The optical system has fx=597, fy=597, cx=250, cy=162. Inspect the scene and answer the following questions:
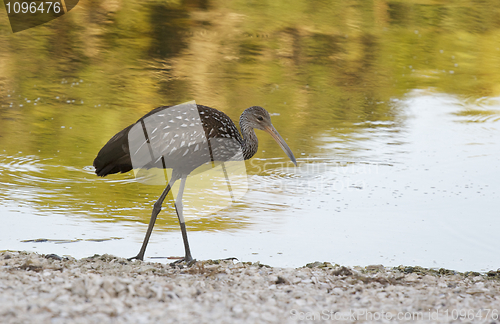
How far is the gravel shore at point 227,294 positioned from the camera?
3953 mm

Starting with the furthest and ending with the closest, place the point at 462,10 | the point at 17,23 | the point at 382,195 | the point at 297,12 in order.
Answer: the point at 462,10
the point at 297,12
the point at 17,23
the point at 382,195

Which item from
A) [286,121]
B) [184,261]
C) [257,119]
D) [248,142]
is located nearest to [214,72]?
[286,121]

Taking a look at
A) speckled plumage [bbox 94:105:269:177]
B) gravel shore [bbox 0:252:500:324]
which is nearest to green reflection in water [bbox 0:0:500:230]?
speckled plumage [bbox 94:105:269:177]

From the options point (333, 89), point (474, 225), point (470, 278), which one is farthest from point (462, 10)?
point (470, 278)

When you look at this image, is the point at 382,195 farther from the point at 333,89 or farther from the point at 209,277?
the point at 333,89

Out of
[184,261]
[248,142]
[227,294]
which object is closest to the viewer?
[227,294]

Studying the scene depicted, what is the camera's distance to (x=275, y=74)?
1562 cm

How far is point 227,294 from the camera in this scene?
456 cm

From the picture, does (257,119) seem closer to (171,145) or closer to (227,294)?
(171,145)

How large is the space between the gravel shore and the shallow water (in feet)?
3.93

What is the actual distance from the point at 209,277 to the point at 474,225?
407 cm

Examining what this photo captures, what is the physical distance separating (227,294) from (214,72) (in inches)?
461

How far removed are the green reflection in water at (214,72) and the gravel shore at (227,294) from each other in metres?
2.35

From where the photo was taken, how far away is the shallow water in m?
7.28
